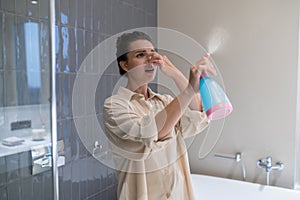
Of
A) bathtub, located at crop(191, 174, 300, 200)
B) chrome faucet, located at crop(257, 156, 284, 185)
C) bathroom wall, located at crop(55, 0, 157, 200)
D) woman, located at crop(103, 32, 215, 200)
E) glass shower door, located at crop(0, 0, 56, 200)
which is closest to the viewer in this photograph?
woman, located at crop(103, 32, 215, 200)

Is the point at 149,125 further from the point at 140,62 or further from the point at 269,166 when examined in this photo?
the point at 269,166

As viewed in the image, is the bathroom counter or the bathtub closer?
the bathroom counter

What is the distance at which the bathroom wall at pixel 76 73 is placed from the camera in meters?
1.50

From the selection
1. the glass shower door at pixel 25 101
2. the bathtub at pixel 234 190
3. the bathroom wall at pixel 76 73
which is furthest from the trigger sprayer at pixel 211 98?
the bathtub at pixel 234 190

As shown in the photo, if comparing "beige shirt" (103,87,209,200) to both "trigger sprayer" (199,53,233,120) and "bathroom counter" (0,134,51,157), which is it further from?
"bathroom counter" (0,134,51,157)

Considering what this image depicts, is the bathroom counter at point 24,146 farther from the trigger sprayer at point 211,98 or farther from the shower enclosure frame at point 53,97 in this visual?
the trigger sprayer at point 211,98

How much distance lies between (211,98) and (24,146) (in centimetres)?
94

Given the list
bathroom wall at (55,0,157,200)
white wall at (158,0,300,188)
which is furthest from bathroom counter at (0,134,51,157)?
white wall at (158,0,300,188)

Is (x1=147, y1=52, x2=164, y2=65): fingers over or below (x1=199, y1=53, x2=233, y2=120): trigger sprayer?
over

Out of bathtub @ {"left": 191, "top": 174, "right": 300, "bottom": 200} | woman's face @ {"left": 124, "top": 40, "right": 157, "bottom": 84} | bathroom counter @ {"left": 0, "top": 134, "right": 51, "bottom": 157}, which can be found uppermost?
woman's face @ {"left": 124, "top": 40, "right": 157, "bottom": 84}

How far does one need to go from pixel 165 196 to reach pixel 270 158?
1.22 metres

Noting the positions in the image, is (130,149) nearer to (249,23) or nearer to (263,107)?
(263,107)

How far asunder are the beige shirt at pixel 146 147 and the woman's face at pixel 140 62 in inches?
2.3

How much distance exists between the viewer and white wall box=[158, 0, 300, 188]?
181 cm
